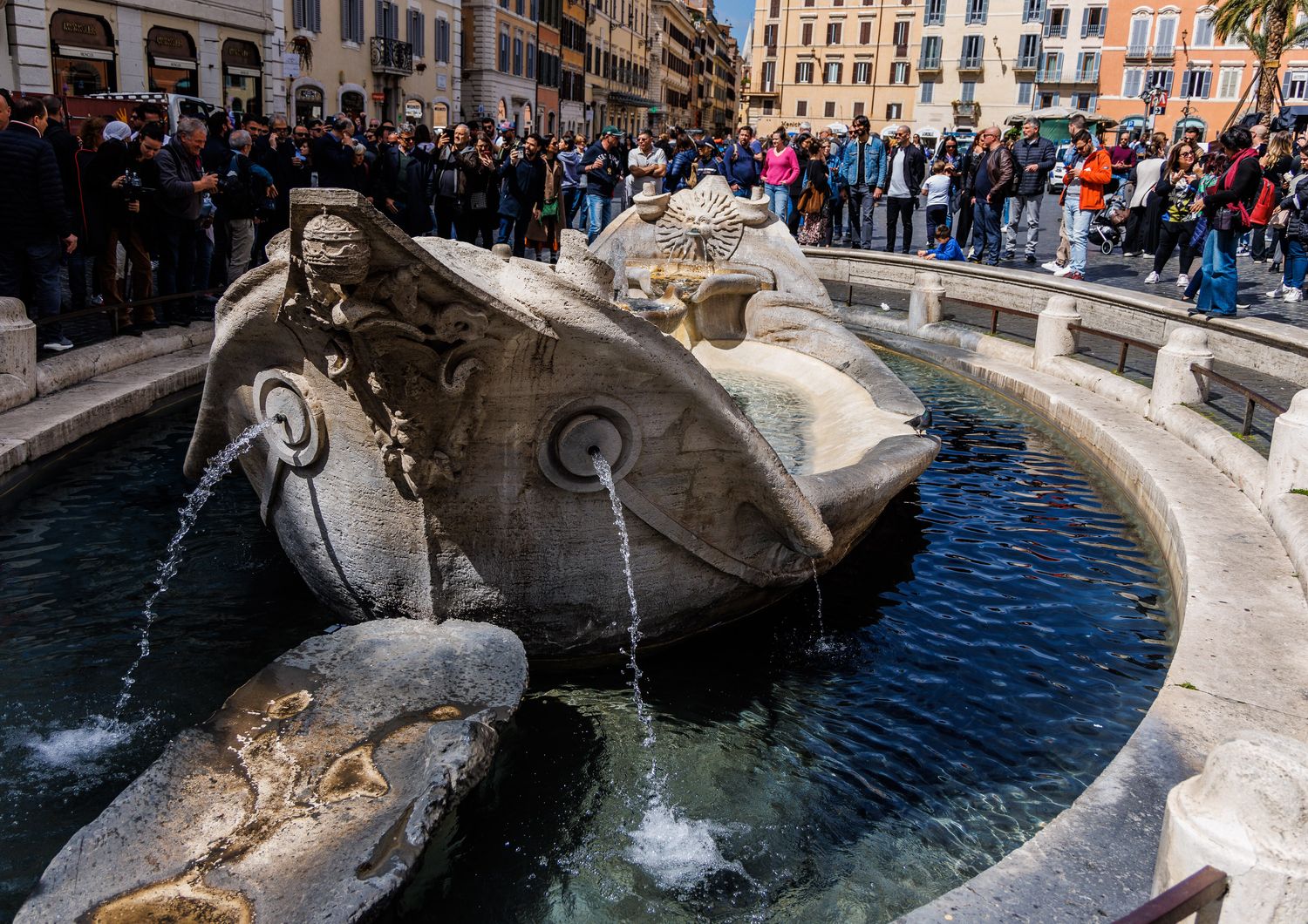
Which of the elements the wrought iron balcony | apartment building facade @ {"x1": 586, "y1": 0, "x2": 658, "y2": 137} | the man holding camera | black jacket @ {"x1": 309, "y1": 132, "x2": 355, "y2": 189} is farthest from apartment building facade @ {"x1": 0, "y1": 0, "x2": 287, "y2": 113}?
apartment building facade @ {"x1": 586, "y1": 0, "x2": 658, "y2": 137}

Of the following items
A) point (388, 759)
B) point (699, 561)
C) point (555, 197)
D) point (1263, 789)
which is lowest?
point (388, 759)

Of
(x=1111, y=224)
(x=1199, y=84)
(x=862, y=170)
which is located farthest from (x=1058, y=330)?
(x=1199, y=84)

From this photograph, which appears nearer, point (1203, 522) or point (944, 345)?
point (1203, 522)

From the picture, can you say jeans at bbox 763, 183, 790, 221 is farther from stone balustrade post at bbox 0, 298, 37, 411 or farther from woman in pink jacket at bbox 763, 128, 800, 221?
stone balustrade post at bbox 0, 298, 37, 411

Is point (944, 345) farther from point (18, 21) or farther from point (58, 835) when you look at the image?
point (18, 21)

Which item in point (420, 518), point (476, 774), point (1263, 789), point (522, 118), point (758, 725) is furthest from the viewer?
point (522, 118)

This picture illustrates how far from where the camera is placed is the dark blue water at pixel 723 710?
332 centimetres

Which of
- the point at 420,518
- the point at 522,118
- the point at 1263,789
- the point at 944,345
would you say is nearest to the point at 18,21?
the point at 944,345

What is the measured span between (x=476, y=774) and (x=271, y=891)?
2.18 ft

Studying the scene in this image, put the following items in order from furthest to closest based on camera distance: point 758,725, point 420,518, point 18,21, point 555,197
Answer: point 18,21
point 555,197
point 758,725
point 420,518

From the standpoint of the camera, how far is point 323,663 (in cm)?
387

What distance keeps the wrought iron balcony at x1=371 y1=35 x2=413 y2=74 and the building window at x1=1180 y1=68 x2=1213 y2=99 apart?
1656 inches

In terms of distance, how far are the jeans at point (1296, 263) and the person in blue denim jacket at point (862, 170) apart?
4918 mm

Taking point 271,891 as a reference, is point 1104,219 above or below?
above
